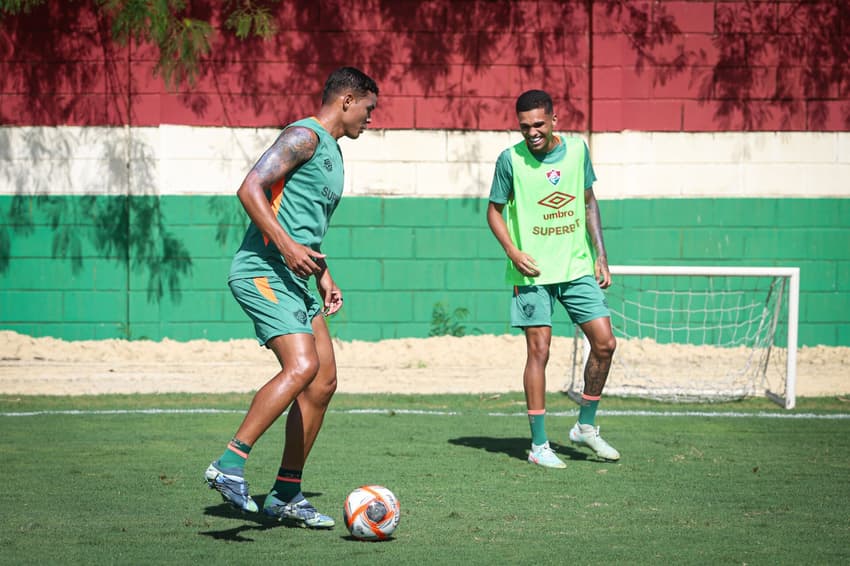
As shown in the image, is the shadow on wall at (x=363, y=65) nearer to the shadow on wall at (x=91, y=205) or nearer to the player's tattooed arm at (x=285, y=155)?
the shadow on wall at (x=91, y=205)

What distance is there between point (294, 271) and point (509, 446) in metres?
3.26

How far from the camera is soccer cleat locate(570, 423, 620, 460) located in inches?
284

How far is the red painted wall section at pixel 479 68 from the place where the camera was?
44.8ft

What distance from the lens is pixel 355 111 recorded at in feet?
18.4

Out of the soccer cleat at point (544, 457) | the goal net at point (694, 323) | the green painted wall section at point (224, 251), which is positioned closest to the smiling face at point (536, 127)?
the soccer cleat at point (544, 457)

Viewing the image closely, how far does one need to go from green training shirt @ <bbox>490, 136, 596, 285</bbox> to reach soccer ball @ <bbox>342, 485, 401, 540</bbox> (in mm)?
2493

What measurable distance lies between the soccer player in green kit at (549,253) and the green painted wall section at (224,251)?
21.0 ft

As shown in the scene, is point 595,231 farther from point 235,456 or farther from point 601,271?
point 235,456

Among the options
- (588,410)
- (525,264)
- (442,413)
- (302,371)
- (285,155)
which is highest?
(285,155)

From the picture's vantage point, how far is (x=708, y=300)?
1366 cm

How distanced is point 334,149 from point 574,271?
7.68ft

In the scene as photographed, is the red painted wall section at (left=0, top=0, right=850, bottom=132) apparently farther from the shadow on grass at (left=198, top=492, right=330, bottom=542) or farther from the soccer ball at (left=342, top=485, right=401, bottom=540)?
the soccer ball at (left=342, top=485, right=401, bottom=540)

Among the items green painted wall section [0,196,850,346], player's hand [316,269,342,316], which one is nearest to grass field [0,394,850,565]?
player's hand [316,269,342,316]

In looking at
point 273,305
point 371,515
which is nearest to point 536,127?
point 273,305
